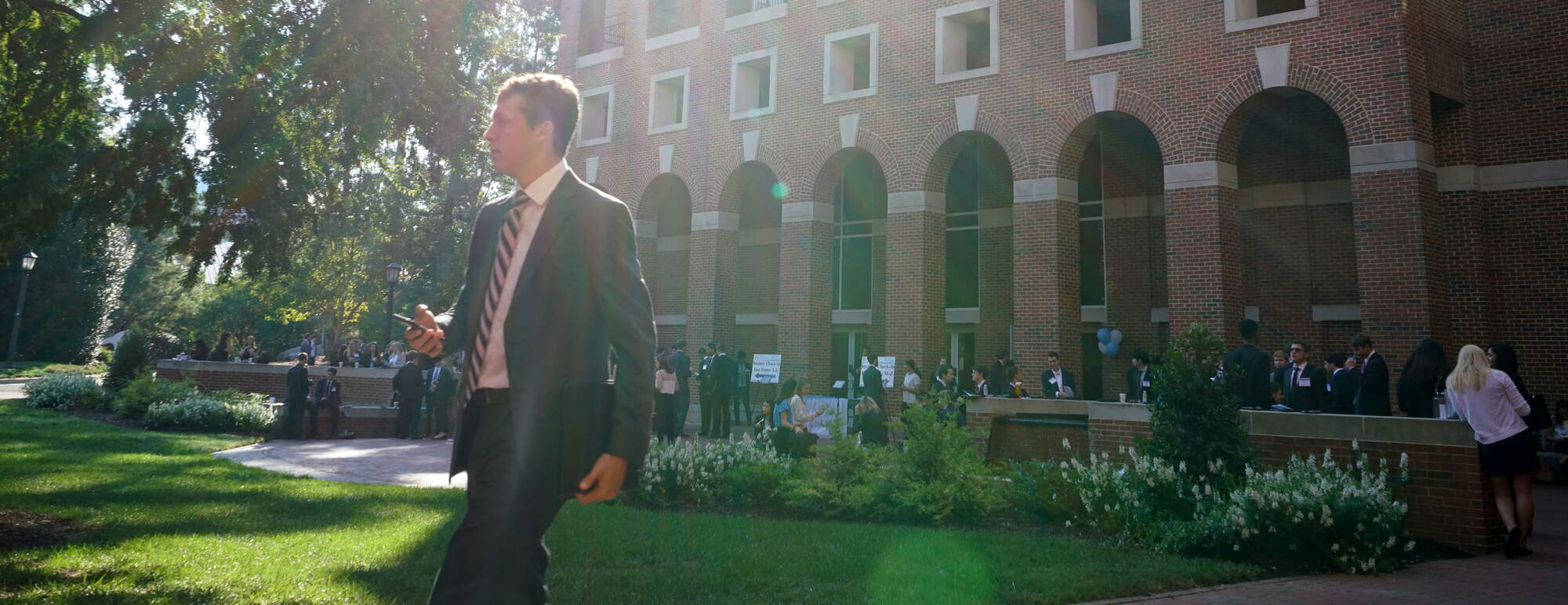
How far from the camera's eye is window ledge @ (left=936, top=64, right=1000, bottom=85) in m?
22.2

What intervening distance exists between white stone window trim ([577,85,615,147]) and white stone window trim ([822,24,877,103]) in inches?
320

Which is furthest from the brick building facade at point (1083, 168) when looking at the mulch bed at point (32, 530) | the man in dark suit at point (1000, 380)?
the mulch bed at point (32, 530)

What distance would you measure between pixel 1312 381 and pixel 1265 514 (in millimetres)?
6754

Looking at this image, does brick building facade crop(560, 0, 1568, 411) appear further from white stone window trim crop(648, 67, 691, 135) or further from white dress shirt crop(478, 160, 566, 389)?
white dress shirt crop(478, 160, 566, 389)

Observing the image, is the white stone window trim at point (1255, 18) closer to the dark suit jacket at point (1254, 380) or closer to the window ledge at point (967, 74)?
the window ledge at point (967, 74)

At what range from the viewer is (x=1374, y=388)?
1196 cm

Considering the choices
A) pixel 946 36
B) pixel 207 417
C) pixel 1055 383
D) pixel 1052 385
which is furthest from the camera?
pixel 946 36

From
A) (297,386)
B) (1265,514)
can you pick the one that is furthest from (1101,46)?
(297,386)

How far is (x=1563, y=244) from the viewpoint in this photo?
59.5 feet

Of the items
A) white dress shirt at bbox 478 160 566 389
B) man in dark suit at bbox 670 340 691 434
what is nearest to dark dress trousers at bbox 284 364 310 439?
man in dark suit at bbox 670 340 691 434

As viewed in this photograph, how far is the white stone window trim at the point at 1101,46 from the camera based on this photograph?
20.2m

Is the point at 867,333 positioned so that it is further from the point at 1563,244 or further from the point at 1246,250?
the point at 1563,244

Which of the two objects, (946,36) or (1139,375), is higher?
(946,36)

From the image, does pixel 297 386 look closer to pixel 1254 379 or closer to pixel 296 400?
pixel 296 400
